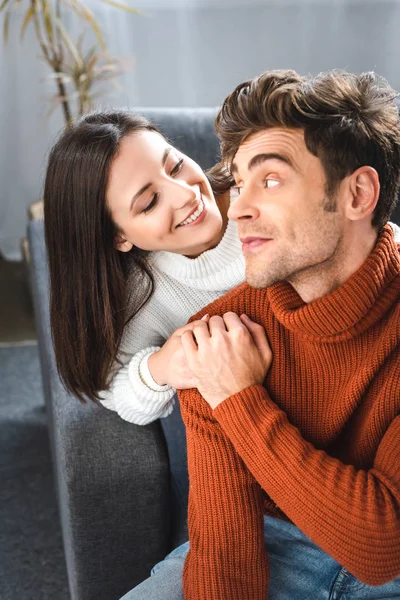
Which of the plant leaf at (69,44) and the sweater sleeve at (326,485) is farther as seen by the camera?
the plant leaf at (69,44)

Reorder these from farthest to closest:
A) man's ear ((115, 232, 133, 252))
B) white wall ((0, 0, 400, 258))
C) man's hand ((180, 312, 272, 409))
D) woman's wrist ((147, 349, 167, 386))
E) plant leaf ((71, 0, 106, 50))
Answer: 1. white wall ((0, 0, 400, 258))
2. plant leaf ((71, 0, 106, 50))
3. man's ear ((115, 232, 133, 252))
4. woman's wrist ((147, 349, 167, 386))
5. man's hand ((180, 312, 272, 409))

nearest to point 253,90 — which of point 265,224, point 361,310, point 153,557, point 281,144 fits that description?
point 281,144

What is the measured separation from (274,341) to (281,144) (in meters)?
0.34

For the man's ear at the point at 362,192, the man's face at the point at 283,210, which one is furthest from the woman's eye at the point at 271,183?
the man's ear at the point at 362,192

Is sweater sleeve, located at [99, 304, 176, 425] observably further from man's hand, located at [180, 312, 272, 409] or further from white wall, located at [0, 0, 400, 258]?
white wall, located at [0, 0, 400, 258]

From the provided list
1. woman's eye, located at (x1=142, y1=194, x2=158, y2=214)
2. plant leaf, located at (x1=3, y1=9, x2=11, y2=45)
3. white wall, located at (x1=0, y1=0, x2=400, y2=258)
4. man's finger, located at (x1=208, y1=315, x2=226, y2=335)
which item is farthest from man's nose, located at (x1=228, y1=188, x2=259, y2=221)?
white wall, located at (x1=0, y1=0, x2=400, y2=258)

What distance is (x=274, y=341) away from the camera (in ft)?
4.39

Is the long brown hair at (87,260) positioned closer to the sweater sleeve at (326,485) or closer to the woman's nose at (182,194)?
the woman's nose at (182,194)

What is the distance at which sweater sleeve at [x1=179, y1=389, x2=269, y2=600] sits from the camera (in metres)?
1.30

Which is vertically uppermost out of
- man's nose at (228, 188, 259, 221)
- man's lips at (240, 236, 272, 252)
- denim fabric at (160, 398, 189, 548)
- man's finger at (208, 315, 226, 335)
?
man's nose at (228, 188, 259, 221)

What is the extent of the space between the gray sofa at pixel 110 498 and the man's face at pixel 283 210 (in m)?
0.45

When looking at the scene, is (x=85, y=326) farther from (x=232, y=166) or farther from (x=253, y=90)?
(x=253, y=90)

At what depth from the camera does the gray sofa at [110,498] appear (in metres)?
1.47

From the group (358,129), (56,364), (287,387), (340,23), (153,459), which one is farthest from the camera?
(340,23)
